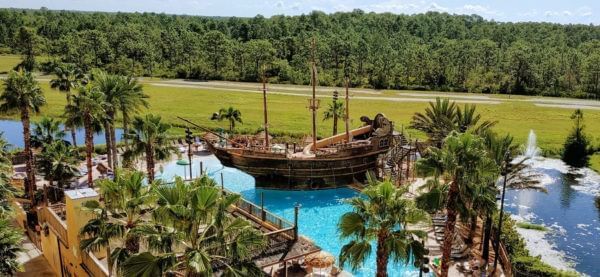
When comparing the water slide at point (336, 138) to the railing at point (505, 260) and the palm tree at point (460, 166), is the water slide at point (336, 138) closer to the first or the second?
the railing at point (505, 260)

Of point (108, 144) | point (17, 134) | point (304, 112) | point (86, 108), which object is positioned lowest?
point (17, 134)

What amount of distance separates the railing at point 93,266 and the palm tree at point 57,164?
51.6 ft

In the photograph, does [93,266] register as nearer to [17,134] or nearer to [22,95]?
[22,95]

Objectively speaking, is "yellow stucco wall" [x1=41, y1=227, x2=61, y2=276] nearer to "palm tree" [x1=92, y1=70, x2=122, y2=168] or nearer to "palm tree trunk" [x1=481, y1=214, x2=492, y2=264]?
"palm tree" [x1=92, y1=70, x2=122, y2=168]

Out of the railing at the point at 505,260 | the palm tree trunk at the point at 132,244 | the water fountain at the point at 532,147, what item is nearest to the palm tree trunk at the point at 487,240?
the railing at the point at 505,260

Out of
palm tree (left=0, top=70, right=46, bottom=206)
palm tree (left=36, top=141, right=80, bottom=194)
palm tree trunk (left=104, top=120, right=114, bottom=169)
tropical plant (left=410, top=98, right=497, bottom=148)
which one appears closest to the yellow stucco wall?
palm tree (left=36, top=141, right=80, bottom=194)

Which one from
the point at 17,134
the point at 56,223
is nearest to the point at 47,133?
the point at 56,223

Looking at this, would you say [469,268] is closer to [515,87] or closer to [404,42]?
[515,87]

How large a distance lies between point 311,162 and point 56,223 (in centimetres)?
2341

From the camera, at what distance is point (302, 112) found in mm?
80125

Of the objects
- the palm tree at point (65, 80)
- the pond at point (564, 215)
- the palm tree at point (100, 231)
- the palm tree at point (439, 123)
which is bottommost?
the pond at point (564, 215)

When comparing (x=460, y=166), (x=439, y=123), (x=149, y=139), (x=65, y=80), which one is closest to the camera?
(x=460, y=166)

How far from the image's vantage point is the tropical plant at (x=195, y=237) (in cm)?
1484

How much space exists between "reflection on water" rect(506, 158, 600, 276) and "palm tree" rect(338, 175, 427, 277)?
20.6m
